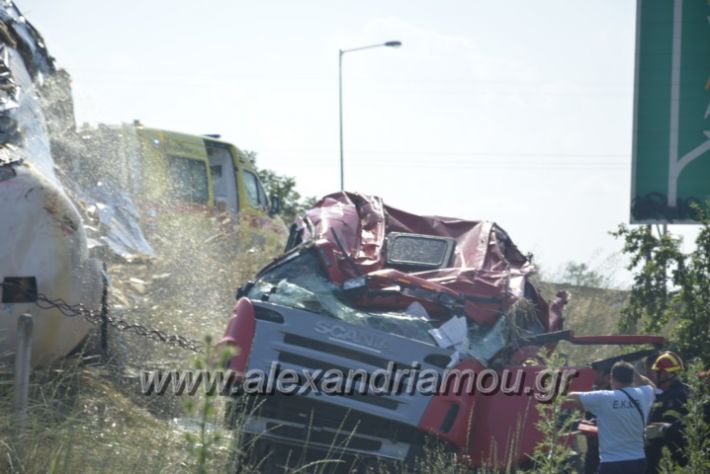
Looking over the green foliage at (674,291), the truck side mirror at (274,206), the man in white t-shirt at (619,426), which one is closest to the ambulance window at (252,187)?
the truck side mirror at (274,206)

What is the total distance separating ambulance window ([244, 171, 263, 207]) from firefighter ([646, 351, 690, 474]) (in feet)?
38.7

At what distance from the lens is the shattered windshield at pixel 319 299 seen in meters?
7.61

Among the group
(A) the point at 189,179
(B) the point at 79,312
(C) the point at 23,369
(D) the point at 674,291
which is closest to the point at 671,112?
(D) the point at 674,291

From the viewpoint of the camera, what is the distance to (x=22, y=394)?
20.2 ft

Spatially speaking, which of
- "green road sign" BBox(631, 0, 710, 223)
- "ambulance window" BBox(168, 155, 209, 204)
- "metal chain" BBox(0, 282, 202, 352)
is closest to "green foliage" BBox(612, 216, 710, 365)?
"green road sign" BBox(631, 0, 710, 223)

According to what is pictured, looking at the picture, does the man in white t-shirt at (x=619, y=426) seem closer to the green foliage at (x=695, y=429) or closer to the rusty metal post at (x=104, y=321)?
the green foliage at (x=695, y=429)

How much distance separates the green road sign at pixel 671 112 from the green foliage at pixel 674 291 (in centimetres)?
34

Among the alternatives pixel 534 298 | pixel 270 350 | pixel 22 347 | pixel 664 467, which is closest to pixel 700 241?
pixel 534 298

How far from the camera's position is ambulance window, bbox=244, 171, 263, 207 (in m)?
18.8

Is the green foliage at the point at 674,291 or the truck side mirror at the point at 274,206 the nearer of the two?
the green foliage at the point at 674,291

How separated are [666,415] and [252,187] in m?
12.6

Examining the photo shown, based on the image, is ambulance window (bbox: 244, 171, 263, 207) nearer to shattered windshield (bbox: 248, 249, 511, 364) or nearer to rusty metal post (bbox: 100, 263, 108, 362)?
rusty metal post (bbox: 100, 263, 108, 362)

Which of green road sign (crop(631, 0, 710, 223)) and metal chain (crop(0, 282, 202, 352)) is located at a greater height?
green road sign (crop(631, 0, 710, 223))

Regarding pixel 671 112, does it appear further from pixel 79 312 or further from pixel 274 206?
pixel 274 206
